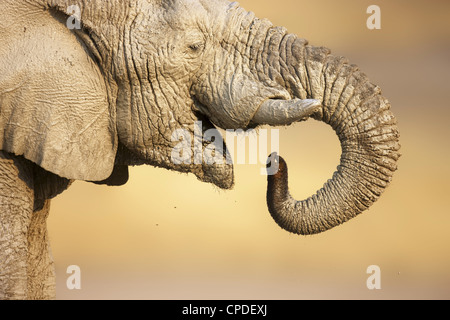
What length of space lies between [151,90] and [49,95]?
12.4 inches

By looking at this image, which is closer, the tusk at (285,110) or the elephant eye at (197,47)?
the tusk at (285,110)

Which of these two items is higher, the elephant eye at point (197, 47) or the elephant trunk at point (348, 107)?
the elephant eye at point (197, 47)

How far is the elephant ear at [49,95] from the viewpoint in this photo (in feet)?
12.3

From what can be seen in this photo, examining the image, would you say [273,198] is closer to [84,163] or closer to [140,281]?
[84,163]

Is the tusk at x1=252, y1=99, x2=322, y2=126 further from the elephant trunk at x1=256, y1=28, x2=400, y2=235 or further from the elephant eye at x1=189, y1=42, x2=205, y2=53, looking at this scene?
→ the elephant eye at x1=189, y1=42, x2=205, y2=53

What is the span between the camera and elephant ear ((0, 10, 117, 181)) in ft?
12.3

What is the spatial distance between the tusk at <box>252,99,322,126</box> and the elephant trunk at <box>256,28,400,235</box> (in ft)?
0.20

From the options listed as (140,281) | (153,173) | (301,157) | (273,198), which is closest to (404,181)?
(301,157)

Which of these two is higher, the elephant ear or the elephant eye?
the elephant eye

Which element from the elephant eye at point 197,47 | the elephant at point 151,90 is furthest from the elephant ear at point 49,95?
the elephant eye at point 197,47

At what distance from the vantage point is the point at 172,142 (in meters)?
3.85

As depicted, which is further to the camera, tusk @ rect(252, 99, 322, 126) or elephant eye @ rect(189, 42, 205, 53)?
elephant eye @ rect(189, 42, 205, 53)

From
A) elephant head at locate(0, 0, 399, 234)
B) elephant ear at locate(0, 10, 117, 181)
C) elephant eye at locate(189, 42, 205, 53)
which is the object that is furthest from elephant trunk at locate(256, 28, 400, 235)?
elephant ear at locate(0, 10, 117, 181)

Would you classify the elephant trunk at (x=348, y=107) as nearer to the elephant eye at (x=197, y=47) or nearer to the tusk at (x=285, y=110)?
the tusk at (x=285, y=110)
